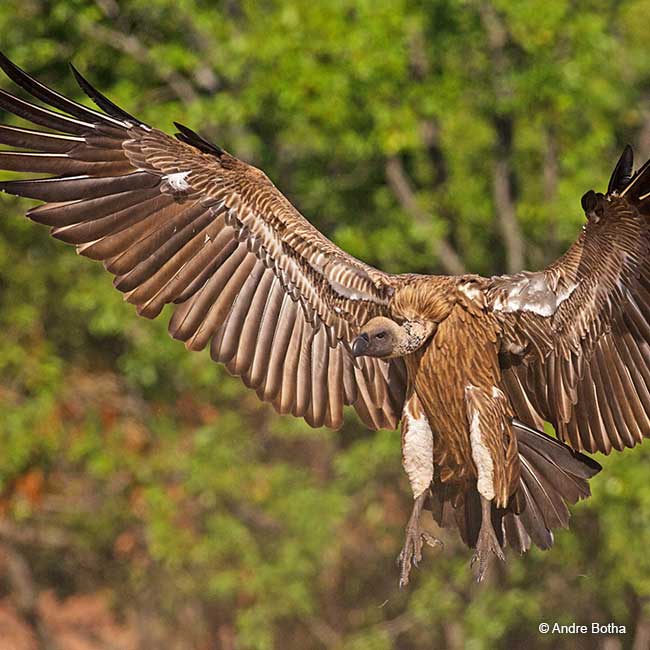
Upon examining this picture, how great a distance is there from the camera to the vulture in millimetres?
6047

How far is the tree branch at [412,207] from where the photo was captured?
12102 mm

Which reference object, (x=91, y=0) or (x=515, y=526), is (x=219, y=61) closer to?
(x=91, y=0)

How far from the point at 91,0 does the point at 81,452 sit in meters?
4.09

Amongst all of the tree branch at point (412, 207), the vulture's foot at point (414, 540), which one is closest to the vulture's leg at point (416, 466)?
the vulture's foot at point (414, 540)

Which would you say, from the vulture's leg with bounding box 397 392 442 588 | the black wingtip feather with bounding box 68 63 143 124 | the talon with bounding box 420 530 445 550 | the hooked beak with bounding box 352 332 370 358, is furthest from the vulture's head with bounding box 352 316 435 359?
the black wingtip feather with bounding box 68 63 143 124

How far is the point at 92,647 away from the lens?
16047 mm

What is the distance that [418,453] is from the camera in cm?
613

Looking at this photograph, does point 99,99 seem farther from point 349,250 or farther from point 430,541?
point 349,250

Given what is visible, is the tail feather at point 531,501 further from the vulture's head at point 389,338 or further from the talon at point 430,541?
the vulture's head at point 389,338

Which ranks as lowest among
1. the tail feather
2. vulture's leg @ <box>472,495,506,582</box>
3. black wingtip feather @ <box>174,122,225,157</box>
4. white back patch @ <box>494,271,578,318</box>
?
vulture's leg @ <box>472,495,506,582</box>

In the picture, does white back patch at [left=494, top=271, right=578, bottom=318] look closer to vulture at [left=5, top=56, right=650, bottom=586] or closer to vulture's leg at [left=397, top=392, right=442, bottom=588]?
vulture at [left=5, top=56, right=650, bottom=586]

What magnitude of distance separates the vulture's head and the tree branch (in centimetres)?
592

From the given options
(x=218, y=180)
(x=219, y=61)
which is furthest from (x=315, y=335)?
(x=219, y=61)

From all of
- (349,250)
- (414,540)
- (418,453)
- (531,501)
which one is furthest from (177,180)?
(349,250)
